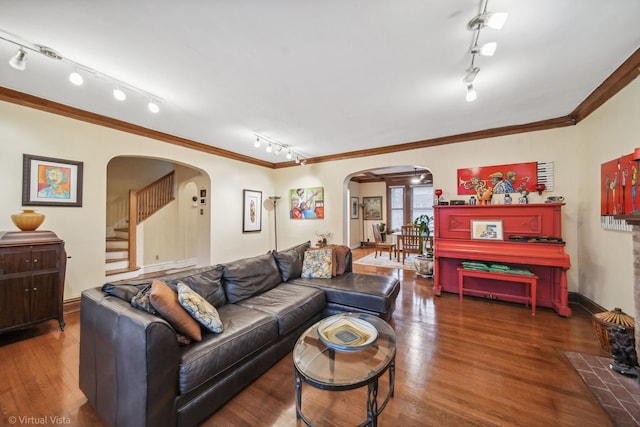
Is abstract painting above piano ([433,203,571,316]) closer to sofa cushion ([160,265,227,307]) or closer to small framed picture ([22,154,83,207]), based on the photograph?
sofa cushion ([160,265,227,307])

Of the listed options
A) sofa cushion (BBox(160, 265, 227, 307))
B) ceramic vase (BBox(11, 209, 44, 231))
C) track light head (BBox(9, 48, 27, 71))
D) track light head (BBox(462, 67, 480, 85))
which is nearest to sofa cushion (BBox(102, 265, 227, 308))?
sofa cushion (BBox(160, 265, 227, 307))

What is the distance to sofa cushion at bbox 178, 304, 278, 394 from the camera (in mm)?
1374

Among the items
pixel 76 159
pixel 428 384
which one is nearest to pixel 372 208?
pixel 428 384

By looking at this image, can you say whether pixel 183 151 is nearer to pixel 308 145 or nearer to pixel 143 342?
pixel 308 145

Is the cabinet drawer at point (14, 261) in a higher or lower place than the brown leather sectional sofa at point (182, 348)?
higher

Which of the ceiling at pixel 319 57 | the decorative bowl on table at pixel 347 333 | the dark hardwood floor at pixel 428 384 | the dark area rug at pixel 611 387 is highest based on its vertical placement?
the ceiling at pixel 319 57

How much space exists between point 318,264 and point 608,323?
2776mm

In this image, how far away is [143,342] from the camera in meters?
1.21

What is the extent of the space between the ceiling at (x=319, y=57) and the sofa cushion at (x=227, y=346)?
2.17 meters

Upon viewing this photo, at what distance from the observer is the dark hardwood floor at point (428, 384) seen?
1505mm

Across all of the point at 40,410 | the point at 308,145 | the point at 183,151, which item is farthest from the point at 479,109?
the point at 40,410

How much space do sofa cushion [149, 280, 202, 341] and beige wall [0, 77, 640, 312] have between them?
2.61 metres

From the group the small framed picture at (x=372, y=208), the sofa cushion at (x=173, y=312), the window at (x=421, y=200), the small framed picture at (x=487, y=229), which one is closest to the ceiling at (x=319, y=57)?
the small framed picture at (x=487, y=229)

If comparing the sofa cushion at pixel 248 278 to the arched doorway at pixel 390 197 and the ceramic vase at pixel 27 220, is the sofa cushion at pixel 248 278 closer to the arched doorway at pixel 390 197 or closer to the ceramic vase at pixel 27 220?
the ceramic vase at pixel 27 220
